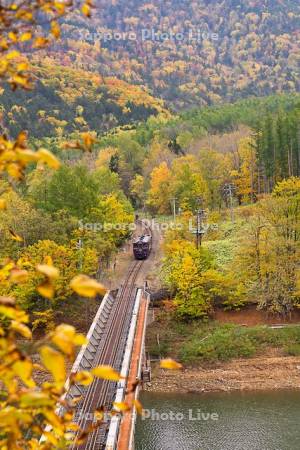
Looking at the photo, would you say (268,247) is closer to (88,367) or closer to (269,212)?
(269,212)

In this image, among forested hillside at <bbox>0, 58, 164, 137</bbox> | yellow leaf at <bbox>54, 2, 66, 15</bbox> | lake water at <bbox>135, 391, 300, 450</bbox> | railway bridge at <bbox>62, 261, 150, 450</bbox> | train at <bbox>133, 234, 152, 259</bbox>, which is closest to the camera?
yellow leaf at <bbox>54, 2, 66, 15</bbox>

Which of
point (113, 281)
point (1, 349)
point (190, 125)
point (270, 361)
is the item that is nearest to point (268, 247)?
point (270, 361)

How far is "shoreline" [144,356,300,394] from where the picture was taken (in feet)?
92.0

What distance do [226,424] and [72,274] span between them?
14541 millimetres

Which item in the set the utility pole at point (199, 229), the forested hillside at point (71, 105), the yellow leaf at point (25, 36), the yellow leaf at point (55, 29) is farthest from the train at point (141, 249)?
the forested hillside at point (71, 105)

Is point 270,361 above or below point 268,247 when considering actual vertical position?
below

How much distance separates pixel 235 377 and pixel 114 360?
816cm

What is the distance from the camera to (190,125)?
93.0 meters

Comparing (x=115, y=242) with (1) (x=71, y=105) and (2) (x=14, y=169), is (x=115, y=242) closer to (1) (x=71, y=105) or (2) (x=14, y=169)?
(2) (x=14, y=169)

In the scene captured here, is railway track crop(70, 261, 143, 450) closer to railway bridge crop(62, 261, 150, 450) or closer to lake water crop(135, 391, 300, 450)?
→ railway bridge crop(62, 261, 150, 450)

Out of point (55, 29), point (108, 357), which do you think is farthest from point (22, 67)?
point (108, 357)

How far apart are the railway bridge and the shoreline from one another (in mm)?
2091

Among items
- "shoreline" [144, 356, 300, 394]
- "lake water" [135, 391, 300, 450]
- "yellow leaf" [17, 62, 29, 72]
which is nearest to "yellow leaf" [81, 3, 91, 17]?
"yellow leaf" [17, 62, 29, 72]

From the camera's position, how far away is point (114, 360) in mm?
24266
